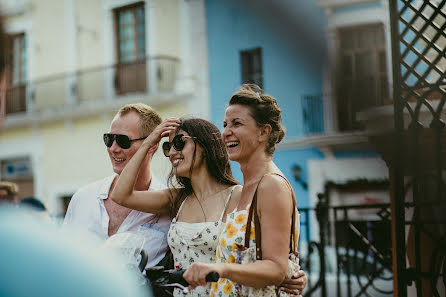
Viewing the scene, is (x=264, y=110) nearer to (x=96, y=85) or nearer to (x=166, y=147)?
(x=166, y=147)

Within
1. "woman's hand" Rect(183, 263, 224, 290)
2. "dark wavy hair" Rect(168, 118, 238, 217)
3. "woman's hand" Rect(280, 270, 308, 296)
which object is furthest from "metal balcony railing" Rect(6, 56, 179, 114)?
"woman's hand" Rect(183, 263, 224, 290)

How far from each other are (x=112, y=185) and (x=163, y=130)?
0.46 m

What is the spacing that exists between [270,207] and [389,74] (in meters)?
1.12

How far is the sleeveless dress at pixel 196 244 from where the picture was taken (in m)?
2.13

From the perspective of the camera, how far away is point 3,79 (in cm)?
58

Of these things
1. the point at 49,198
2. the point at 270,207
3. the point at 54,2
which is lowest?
the point at 49,198

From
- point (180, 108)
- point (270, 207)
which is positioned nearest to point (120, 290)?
point (270, 207)

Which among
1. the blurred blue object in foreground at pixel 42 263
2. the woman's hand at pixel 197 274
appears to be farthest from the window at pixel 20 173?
the blurred blue object in foreground at pixel 42 263

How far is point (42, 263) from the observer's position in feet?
2.28

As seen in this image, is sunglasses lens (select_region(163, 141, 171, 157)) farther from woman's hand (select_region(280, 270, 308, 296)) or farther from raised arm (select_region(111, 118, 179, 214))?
woman's hand (select_region(280, 270, 308, 296))

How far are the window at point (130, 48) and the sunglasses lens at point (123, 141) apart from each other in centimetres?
1165

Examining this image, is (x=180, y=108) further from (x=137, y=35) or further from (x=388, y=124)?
(x=388, y=124)

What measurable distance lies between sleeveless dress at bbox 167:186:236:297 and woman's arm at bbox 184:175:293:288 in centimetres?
33

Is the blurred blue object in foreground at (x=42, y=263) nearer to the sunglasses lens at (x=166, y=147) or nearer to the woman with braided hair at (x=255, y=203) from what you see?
the woman with braided hair at (x=255, y=203)
